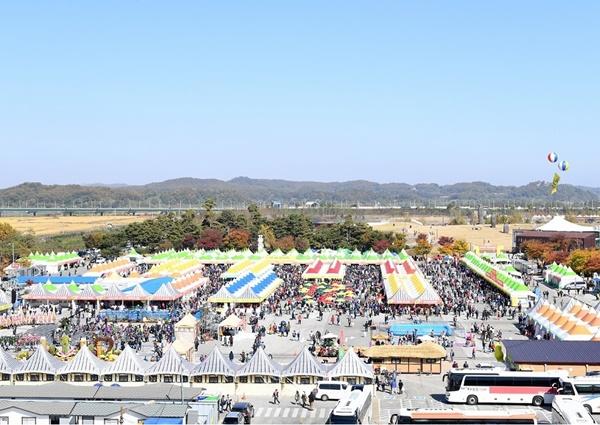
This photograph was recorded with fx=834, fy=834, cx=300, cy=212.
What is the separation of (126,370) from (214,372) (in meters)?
2.27

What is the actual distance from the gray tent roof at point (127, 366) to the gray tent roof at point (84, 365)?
0.72 ft

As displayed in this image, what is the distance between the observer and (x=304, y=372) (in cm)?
2053

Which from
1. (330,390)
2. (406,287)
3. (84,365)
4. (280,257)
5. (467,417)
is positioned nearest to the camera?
(467,417)

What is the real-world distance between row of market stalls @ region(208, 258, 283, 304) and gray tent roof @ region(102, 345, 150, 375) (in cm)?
1311

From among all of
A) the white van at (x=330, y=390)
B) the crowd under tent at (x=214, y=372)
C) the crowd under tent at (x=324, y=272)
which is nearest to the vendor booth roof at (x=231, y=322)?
the crowd under tent at (x=214, y=372)

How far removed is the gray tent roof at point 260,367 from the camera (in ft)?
67.5

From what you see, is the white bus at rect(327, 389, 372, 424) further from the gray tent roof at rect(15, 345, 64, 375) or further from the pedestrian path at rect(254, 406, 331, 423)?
the gray tent roof at rect(15, 345, 64, 375)

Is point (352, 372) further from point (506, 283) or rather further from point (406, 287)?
point (506, 283)

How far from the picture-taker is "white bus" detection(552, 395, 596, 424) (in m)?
14.7

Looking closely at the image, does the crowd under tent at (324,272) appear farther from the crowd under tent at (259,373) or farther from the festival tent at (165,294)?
the crowd under tent at (259,373)

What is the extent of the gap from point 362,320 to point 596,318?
9.60 m

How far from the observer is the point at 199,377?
68.1 ft

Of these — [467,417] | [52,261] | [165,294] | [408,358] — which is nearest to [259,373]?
[408,358]

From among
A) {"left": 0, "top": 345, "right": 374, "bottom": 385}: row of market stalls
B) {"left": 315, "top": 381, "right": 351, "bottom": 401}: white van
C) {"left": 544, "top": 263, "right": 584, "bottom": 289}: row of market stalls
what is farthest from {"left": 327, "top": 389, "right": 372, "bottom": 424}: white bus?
{"left": 544, "top": 263, "right": 584, "bottom": 289}: row of market stalls
